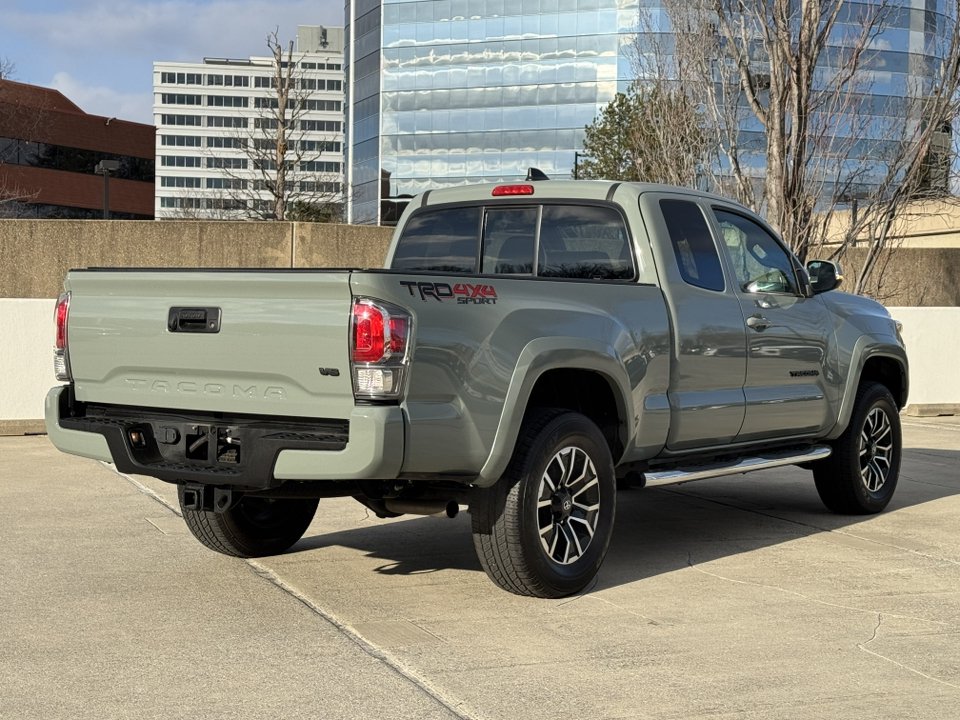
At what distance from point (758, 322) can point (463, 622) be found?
291 cm

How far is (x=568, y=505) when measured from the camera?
6266 mm

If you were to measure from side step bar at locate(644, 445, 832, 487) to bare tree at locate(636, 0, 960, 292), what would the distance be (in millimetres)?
9410

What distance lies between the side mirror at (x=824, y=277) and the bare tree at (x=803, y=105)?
29.3 ft

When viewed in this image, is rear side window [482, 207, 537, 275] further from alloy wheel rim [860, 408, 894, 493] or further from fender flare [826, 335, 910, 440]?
alloy wheel rim [860, 408, 894, 493]

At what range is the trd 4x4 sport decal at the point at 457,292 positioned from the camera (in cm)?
542

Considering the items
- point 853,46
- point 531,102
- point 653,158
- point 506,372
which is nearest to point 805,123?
point 853,46

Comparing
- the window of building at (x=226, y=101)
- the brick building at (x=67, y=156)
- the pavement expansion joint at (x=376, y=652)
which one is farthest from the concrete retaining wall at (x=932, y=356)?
the window of building at (x=226, y=101)

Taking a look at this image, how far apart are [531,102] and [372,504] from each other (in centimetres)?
7052

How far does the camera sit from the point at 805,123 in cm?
1689

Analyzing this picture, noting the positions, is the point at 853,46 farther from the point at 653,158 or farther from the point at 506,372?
the point at 506,372

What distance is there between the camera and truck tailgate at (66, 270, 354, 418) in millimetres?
5363

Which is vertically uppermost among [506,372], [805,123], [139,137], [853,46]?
[139,137]

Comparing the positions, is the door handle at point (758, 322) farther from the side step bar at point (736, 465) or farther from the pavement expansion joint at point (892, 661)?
the pavement expansion joint at point (892, 661)

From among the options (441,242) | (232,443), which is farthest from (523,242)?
(232,443)
